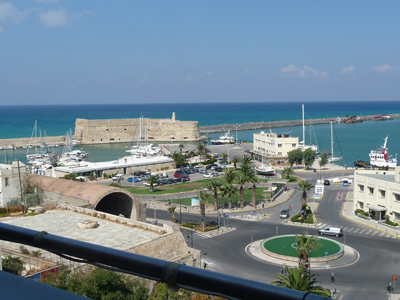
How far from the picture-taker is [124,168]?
66.2 m

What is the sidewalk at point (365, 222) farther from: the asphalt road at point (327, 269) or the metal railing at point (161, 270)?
the metal railing at point (161, 270)

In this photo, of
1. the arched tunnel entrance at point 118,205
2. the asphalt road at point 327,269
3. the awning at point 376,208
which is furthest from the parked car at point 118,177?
the awning at point 376,208

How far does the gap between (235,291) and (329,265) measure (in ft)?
91.4

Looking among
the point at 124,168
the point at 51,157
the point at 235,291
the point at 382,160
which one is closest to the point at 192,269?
the point at 235,291

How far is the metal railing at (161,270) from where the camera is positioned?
1.75 metres

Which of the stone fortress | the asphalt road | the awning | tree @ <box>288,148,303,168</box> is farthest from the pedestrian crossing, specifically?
the stone fortress

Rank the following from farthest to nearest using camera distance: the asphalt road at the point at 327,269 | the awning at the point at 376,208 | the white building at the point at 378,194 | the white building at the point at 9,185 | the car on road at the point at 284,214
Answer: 1. the car on road at the point at 284,214
2. the awning at the point at 376,208
3. the white building at the point at 378,194
4. the white building at the point at 9,185
5. the asphalt road at the point at 327,269

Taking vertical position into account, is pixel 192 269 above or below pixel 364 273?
above

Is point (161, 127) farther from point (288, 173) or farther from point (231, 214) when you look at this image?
point (231, 214)

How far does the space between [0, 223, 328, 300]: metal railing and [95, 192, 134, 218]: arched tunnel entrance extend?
2840 centimetres

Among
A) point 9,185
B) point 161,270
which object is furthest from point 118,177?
point 161,270

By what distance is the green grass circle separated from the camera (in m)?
29.5

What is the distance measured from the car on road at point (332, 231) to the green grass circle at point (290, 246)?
4.63 feet

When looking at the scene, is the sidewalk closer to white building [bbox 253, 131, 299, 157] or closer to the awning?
the awning
